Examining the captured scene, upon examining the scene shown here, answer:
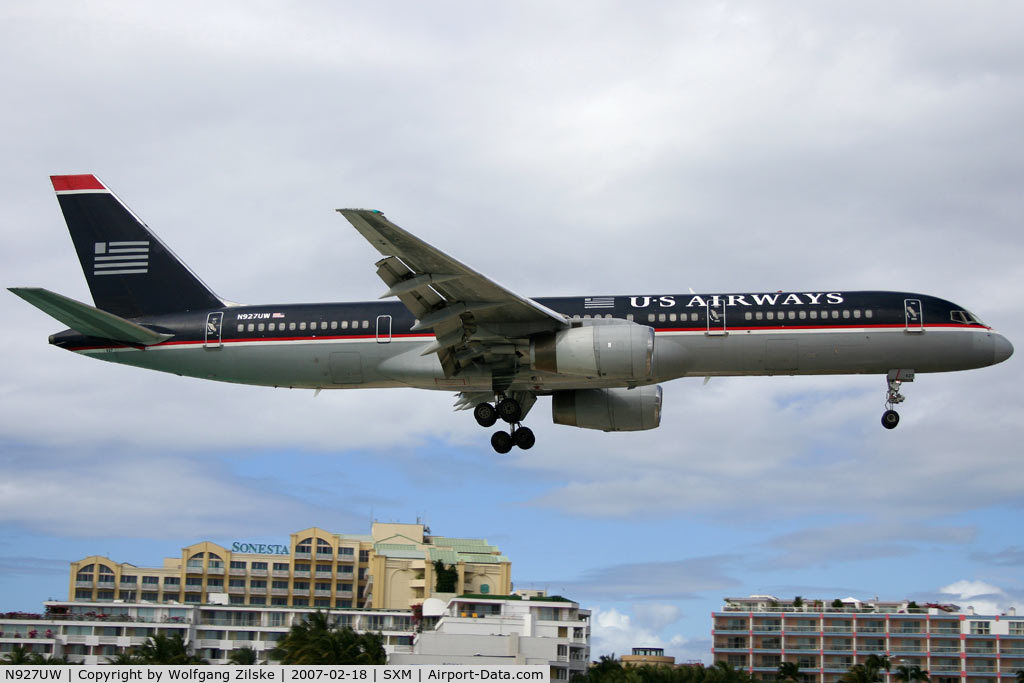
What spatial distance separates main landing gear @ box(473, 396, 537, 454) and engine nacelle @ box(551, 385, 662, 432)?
2.50 meters

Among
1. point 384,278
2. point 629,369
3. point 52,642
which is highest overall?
point 384,278

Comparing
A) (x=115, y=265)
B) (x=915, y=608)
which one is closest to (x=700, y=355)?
(x=115, y=265)

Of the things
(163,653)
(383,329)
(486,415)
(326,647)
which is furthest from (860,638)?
(383,329)

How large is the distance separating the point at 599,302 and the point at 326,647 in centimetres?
3461

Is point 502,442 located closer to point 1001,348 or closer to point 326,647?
point 1001,348

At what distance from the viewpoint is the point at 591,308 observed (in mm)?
42500

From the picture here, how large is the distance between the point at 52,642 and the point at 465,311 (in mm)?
68658

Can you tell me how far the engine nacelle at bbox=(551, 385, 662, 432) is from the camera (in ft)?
152

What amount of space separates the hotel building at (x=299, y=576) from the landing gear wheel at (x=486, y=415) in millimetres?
82731

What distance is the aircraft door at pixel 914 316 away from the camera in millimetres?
41469

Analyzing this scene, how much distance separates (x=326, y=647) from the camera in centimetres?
6769

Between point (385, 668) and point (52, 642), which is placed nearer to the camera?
point (385, 668)

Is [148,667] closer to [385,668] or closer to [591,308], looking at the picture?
[385,668]

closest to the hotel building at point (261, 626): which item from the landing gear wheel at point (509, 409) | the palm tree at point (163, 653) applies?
the palm tree at point (163, 653)
